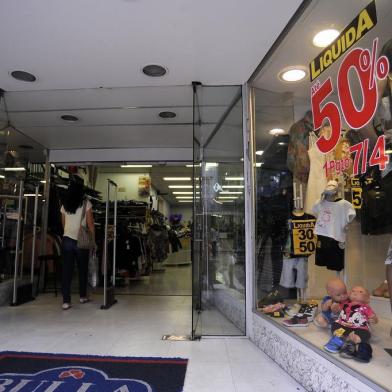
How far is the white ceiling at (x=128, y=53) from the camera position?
2.34 meters

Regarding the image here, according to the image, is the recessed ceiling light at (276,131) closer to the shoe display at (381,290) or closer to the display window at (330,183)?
the display window at (330,183)

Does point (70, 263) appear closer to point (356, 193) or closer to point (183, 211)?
point (356, 193)

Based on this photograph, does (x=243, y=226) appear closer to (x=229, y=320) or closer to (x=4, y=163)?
(x=229, y=320)

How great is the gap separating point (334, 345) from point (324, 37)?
2084mm

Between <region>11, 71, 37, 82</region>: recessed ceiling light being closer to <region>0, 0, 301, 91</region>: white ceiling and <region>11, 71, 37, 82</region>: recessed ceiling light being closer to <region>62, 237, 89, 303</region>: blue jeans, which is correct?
<region>0, 0, 301, 91</region>: white ceiling

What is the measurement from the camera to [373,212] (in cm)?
272

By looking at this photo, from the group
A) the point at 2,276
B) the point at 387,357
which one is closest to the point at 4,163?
the point at 2,276

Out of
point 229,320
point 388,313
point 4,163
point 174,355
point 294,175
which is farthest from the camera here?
point 4,163

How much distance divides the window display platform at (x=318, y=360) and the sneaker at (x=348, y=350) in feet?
0.13

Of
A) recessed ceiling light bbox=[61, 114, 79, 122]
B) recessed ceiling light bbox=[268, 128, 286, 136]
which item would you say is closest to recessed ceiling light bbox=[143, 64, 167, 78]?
recessed ceiling light bbox=[268, 128, 286, 136]

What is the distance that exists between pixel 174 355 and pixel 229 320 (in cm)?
90

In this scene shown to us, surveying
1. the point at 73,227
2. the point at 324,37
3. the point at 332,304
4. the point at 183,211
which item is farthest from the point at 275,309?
the point at 183,211

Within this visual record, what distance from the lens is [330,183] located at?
8.78 feet

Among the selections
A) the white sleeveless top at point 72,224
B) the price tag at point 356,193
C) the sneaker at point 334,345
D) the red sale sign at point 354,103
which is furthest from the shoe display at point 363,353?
the white sleeveless top at point 72,224
